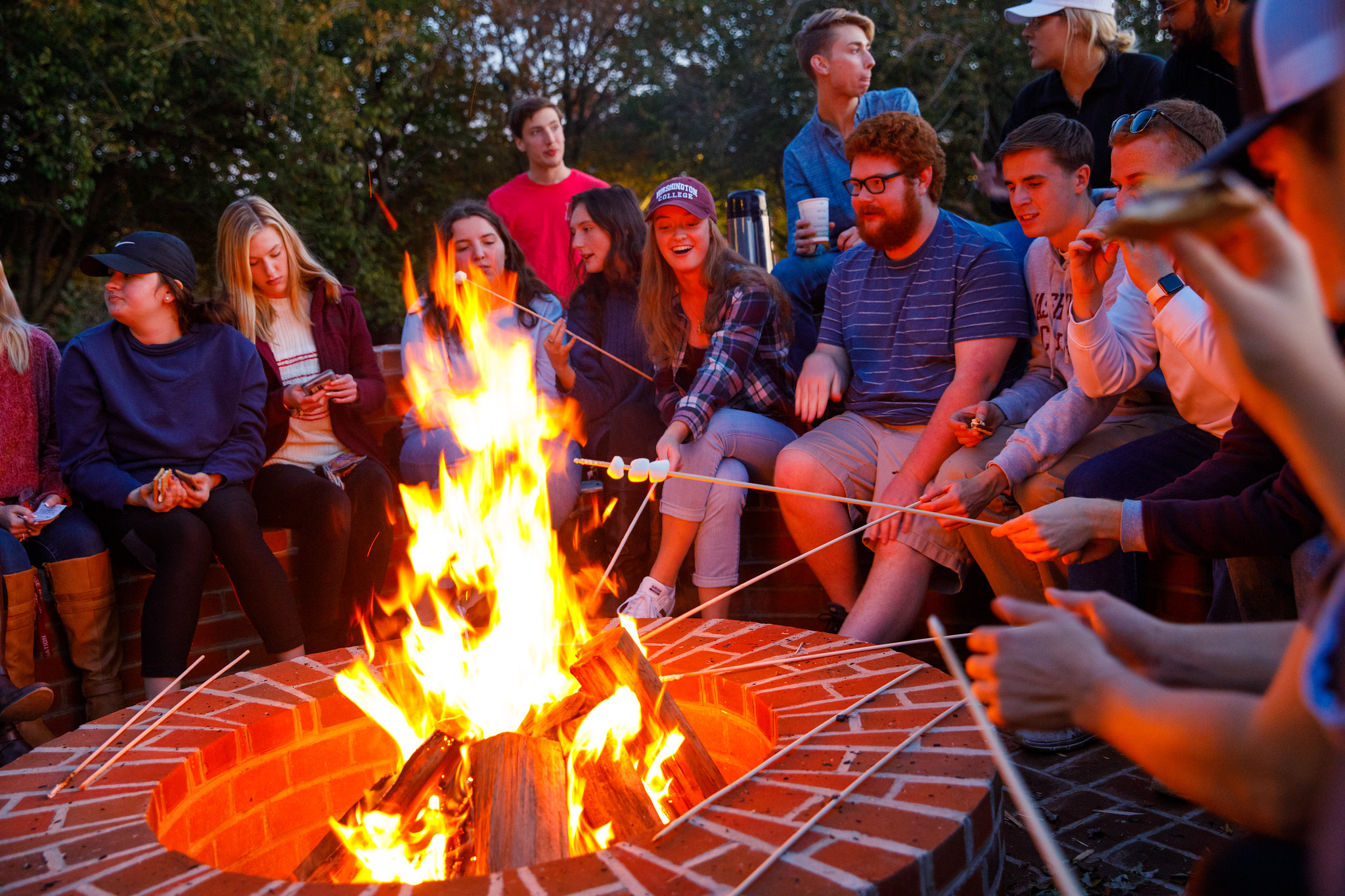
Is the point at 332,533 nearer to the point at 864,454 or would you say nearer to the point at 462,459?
the point at 462,459

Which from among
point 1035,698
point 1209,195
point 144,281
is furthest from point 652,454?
point 1209,195

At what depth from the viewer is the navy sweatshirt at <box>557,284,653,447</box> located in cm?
445

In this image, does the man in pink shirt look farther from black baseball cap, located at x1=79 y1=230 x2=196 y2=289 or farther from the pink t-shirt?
black baseball cap, located at x1=79 y1=230 x2=196 y2=289

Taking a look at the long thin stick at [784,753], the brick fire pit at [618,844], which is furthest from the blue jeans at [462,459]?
the long thin stick at [784,753]

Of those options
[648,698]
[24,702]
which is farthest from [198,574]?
[648,698]

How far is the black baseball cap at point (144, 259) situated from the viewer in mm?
3674

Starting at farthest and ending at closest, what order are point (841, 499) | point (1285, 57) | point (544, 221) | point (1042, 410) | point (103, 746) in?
point (544, 221) → point (1042, 410) → point (841, 499) → point (103, 746) → point (1285, 57)

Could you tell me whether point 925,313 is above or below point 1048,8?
below

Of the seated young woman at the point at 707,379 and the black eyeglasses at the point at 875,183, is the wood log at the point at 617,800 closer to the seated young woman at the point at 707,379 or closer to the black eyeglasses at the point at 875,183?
the seated young woman at the point at 707,379

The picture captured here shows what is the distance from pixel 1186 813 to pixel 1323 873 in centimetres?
169

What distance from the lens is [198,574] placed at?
3.41 metres

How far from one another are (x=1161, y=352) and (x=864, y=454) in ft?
3.57

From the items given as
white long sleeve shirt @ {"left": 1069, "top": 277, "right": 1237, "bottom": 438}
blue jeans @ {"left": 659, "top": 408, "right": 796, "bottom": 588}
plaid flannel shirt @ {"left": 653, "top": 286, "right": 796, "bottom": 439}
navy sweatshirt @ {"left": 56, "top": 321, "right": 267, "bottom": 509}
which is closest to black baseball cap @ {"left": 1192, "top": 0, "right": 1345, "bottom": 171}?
white long sleeve shirt @ {"left": 1069, "top": 277, "right": 1237, "bottom": 438}

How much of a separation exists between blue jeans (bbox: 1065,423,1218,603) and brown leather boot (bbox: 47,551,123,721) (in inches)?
125
